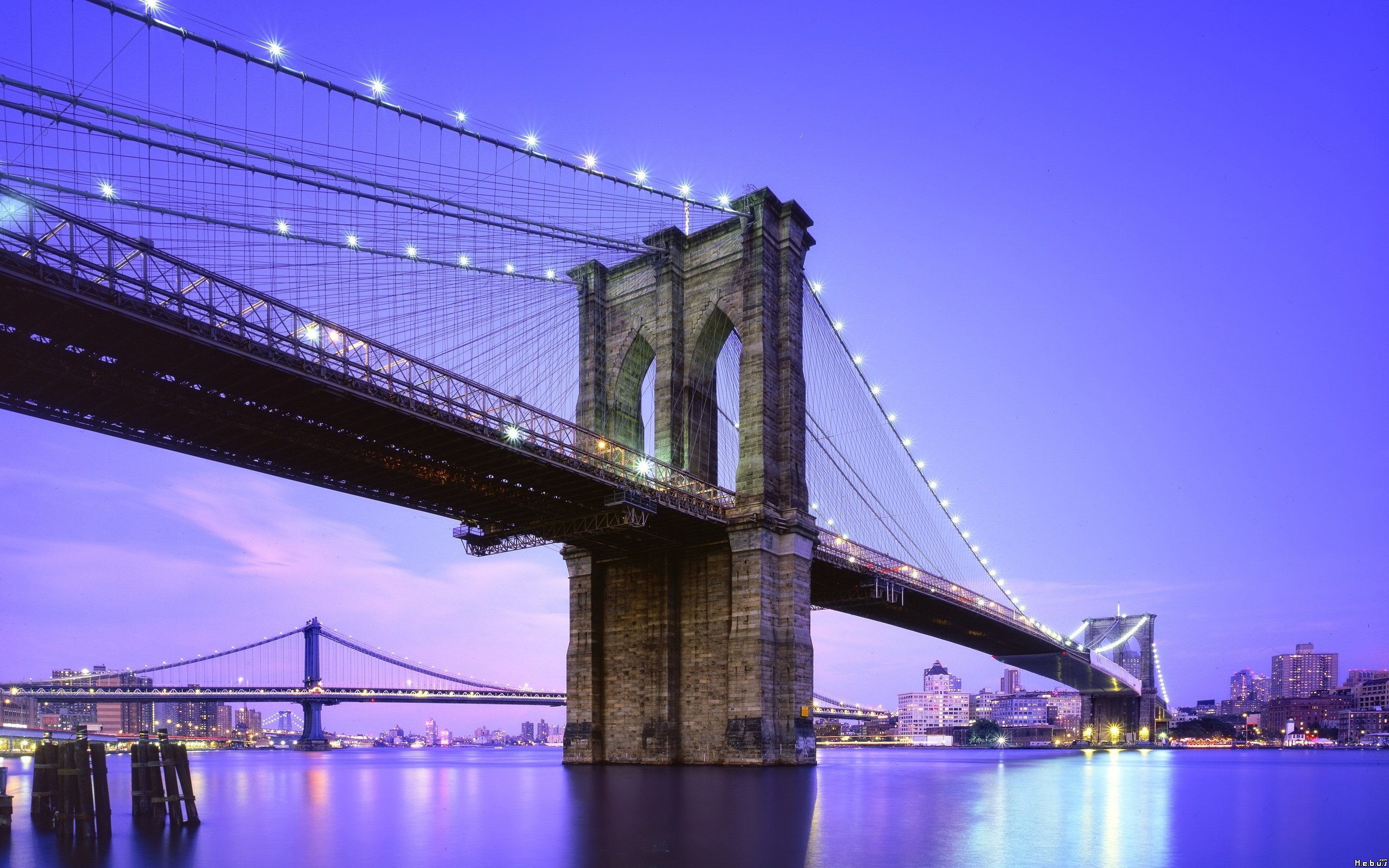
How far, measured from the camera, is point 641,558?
45531 millimetres

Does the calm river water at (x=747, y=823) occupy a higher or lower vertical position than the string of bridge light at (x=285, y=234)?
lower

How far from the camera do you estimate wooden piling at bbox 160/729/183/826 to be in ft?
65.4

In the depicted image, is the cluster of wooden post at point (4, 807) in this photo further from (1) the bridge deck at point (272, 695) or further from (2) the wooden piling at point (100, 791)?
(1) the bridge deck at point (272, 695)

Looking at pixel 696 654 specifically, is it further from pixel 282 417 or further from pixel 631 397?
pixel 282 417

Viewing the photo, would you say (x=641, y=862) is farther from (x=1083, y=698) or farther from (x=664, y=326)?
(x=1083, y=698)

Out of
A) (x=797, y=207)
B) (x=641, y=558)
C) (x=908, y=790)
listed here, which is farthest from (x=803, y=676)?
(x=797, y=207)

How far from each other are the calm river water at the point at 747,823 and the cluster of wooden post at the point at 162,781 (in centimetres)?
57

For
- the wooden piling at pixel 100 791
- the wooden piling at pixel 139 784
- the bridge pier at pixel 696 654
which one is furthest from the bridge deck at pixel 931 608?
the wooden piling at pixel 100 791

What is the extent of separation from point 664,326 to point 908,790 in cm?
2347

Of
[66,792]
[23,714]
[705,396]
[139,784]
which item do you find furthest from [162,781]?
[23,714]

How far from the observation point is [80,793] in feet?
60.5

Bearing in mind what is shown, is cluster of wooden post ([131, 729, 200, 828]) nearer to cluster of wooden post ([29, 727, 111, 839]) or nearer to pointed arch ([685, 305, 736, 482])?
cluster of wooden post ([29, 727, 111, 839])

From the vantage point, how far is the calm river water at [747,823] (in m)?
15.0

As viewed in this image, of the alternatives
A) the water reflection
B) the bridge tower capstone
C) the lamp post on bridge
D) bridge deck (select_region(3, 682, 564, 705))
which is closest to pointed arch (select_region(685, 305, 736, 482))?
the bridge tower capstone
